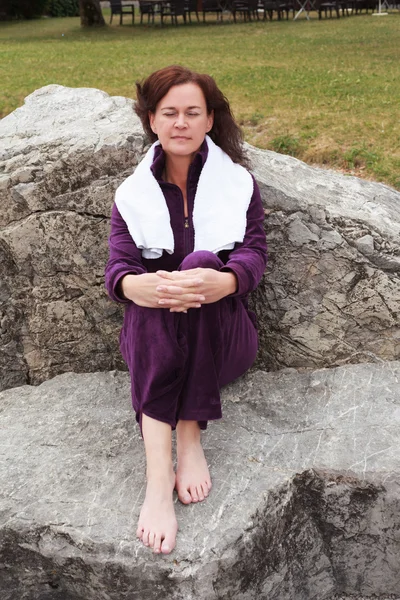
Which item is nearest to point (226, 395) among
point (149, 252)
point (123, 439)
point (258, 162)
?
point (123, 439)

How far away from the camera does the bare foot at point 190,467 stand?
2.51 meters

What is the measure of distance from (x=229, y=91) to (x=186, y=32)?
443 inches

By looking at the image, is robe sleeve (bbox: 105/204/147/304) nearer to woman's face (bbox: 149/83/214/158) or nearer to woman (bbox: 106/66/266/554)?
woman (bbox: 106/66/266/554)

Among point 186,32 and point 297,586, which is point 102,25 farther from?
point 297,586

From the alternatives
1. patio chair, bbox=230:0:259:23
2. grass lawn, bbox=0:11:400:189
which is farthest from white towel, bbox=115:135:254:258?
patio chair, bbox=230:0:259:23

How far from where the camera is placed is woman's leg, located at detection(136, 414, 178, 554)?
235 cm

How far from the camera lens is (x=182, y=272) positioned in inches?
98.1

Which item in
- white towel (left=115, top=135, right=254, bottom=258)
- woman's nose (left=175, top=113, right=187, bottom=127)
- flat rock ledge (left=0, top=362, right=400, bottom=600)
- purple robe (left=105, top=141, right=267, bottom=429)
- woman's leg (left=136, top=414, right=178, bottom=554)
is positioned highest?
woman's nose (left=175, top=113, right=187, bottom=127)

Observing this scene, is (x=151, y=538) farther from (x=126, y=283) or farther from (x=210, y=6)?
(x=210, y=6)

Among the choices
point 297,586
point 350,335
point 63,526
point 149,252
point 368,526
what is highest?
point 149,252

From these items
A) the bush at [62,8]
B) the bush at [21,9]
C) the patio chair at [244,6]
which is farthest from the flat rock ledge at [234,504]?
the bush at [62,8]

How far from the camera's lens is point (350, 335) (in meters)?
3.19

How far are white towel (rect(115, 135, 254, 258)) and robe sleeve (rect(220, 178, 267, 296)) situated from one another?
5 centimetres

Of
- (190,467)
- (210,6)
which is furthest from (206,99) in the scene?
(210,6)
